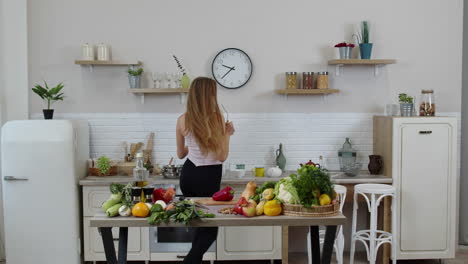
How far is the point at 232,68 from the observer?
592 cm

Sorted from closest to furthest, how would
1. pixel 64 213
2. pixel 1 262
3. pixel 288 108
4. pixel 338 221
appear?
pixel 338 221 < pixel 64 213 < pixel 1 262 < pixel 288 108

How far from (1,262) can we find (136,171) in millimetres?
2728

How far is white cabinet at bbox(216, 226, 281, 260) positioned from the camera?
17.9ft

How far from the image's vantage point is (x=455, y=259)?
583cm

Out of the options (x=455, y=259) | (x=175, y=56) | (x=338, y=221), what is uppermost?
(x=175, y=56)

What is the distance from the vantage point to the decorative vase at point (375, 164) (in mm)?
5648

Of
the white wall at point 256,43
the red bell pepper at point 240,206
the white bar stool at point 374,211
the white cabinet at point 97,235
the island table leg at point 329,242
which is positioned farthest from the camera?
the white wall at point 256,43

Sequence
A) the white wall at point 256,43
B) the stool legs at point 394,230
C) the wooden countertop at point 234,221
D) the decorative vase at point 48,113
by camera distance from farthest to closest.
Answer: the white wall at point 256,43, the decorative vase at point 48,113, the stool legs at point 394,230, the wooden countertop at point 234,221

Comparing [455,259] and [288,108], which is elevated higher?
[288,108]

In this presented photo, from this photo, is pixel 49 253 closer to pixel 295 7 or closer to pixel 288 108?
pixel 288 108

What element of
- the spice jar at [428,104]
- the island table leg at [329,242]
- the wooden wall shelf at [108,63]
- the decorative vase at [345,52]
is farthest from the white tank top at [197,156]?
the spice jar at [428,104]

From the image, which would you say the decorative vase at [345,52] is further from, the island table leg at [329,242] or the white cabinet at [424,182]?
the island table leg at [329,242]

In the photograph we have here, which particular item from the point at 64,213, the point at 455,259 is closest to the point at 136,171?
the point at 64,213

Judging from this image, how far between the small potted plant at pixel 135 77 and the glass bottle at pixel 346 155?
89.3 inches
